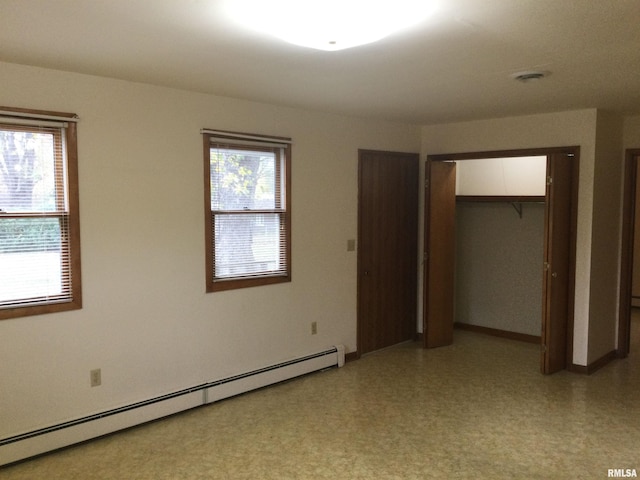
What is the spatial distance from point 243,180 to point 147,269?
1045mm

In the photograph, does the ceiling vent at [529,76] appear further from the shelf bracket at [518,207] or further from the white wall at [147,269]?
the shelf bracket at [518,207]

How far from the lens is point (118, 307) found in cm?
349

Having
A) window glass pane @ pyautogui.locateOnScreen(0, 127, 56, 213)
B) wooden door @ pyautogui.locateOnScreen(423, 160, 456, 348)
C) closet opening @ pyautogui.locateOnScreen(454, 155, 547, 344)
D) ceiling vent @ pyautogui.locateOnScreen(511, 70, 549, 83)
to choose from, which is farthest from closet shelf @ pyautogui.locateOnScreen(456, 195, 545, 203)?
window glass pane @ pyautogui.locateOnScreen(0, 127, 56, 213)

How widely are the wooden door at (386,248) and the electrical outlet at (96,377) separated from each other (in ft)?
8.16

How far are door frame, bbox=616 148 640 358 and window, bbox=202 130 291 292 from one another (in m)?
3.23

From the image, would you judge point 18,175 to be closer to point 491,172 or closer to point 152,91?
point 152,91

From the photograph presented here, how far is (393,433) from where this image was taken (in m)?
3.49

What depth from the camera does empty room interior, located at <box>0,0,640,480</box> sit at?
2631 millimetres

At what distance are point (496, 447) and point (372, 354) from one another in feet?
6.67

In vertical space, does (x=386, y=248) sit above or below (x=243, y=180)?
below

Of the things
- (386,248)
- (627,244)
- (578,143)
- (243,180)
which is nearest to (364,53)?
(243,180)

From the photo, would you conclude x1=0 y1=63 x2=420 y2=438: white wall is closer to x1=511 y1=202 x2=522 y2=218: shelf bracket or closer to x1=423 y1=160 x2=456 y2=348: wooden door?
x1=423 y1=160 x2=456 y2=348: wooden door

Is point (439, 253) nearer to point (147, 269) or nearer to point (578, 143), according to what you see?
point (578, 143)

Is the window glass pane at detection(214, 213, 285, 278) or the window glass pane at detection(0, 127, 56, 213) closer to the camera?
the window glass pane at detection(0, 127, 56, 213)
